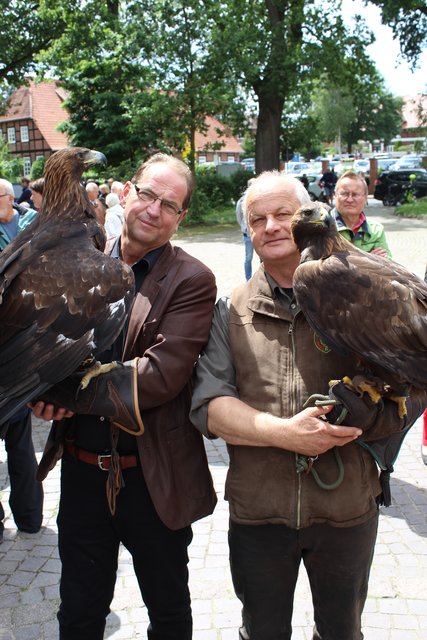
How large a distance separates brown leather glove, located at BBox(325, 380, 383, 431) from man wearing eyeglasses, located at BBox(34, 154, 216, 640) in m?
0.63

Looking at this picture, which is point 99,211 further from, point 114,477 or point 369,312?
point 369,312

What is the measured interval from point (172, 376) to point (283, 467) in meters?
0.58

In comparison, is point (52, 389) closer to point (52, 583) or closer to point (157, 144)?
point (52, 583)

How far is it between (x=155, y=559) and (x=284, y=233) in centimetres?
153

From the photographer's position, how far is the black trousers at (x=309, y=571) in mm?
2424

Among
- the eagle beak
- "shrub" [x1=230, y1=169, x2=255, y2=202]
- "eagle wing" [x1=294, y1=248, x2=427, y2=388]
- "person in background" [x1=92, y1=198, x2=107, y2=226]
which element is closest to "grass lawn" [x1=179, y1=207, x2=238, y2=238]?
"shrub" [x1=230, y1=169, x2=255, y2=202]

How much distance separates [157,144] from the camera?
2814 cm

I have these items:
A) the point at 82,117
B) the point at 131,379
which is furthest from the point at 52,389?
the point at 82,117

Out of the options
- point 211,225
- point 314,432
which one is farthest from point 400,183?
point 314,432

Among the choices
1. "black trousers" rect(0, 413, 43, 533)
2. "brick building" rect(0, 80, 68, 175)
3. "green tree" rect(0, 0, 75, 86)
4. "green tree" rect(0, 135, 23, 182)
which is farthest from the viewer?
"brick building" rect(0, 80, 68, 175)

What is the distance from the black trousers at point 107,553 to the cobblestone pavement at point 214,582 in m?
0.94

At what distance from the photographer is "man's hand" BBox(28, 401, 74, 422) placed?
2.50m

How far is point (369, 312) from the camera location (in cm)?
251

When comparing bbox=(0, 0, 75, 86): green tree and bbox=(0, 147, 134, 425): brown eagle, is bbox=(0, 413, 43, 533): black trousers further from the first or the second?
bbox=(0, 0, 75, 86): green tree
